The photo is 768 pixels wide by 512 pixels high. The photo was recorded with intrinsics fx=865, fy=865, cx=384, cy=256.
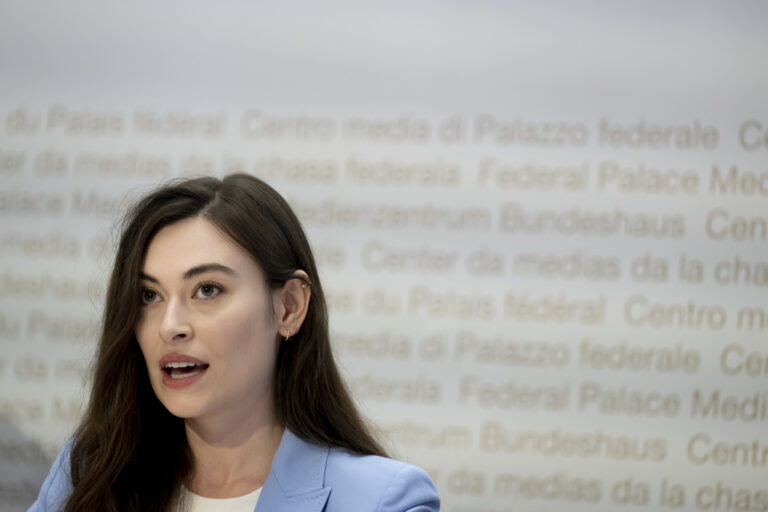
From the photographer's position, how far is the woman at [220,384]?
1653 millimetres

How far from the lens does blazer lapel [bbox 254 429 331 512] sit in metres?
1.66

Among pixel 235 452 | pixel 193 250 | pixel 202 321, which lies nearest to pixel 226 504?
pixel 235 452

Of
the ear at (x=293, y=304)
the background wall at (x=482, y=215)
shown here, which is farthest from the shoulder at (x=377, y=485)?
the background wall at (x=482, y=215)

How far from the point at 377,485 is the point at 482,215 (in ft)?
5.21

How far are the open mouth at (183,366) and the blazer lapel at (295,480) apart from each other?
0.74 ft

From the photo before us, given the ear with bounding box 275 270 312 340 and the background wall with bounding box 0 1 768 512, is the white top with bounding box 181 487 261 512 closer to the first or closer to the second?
the ear with bounding box 275 270 312 340

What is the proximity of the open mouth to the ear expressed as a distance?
19 cm

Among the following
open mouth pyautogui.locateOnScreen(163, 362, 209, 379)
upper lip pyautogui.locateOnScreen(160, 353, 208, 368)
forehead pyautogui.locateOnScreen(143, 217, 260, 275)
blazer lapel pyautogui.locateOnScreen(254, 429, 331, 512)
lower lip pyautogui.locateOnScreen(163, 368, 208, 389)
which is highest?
forehead pyautogui.locateOnScreen(143, 217, 260, 275)

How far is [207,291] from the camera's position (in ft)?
5.52

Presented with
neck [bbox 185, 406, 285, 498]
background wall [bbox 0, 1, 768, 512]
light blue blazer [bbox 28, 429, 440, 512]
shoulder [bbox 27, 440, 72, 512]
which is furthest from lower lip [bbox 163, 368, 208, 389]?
background wall [bbox 0, 1, 768, 512]

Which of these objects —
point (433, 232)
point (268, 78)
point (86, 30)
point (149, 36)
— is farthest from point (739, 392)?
point (86, 30)

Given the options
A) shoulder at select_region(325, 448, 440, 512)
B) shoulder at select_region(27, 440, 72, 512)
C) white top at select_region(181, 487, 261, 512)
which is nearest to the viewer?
shoulder at select_region(325, 448, 440, 512)

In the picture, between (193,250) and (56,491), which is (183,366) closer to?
(193,250)

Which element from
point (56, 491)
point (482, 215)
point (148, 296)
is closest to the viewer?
point (148, 296)
